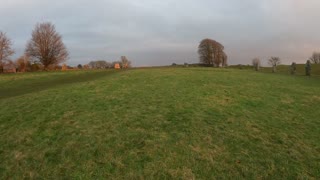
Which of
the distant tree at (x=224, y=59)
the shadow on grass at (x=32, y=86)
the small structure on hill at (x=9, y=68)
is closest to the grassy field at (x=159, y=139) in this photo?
the shadow on grass at (x=32, y=86)

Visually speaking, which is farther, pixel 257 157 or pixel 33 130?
pixel 33 130

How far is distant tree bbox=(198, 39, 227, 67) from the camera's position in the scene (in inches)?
3049

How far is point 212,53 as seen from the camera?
7812 cm

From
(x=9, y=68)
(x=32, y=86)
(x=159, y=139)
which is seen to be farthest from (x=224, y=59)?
(x=159, y=139)

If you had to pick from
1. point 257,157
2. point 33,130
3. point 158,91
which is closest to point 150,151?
point 257,157

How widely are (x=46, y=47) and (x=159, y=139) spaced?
5171 centimetres

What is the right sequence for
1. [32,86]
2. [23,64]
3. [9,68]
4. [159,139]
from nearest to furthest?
[159,139]
[32,86]
[9,68]
[23,64]

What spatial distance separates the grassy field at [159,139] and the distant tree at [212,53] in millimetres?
64817

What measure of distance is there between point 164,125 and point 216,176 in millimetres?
3430

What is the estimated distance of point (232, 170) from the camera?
696 centimetres

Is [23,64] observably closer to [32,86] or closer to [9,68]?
[9,68]

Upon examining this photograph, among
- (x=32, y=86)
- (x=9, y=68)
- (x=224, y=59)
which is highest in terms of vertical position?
(x=224, y=59)

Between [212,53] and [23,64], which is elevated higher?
[212,53]

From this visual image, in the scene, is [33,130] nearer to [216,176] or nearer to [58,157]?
[58,157]
